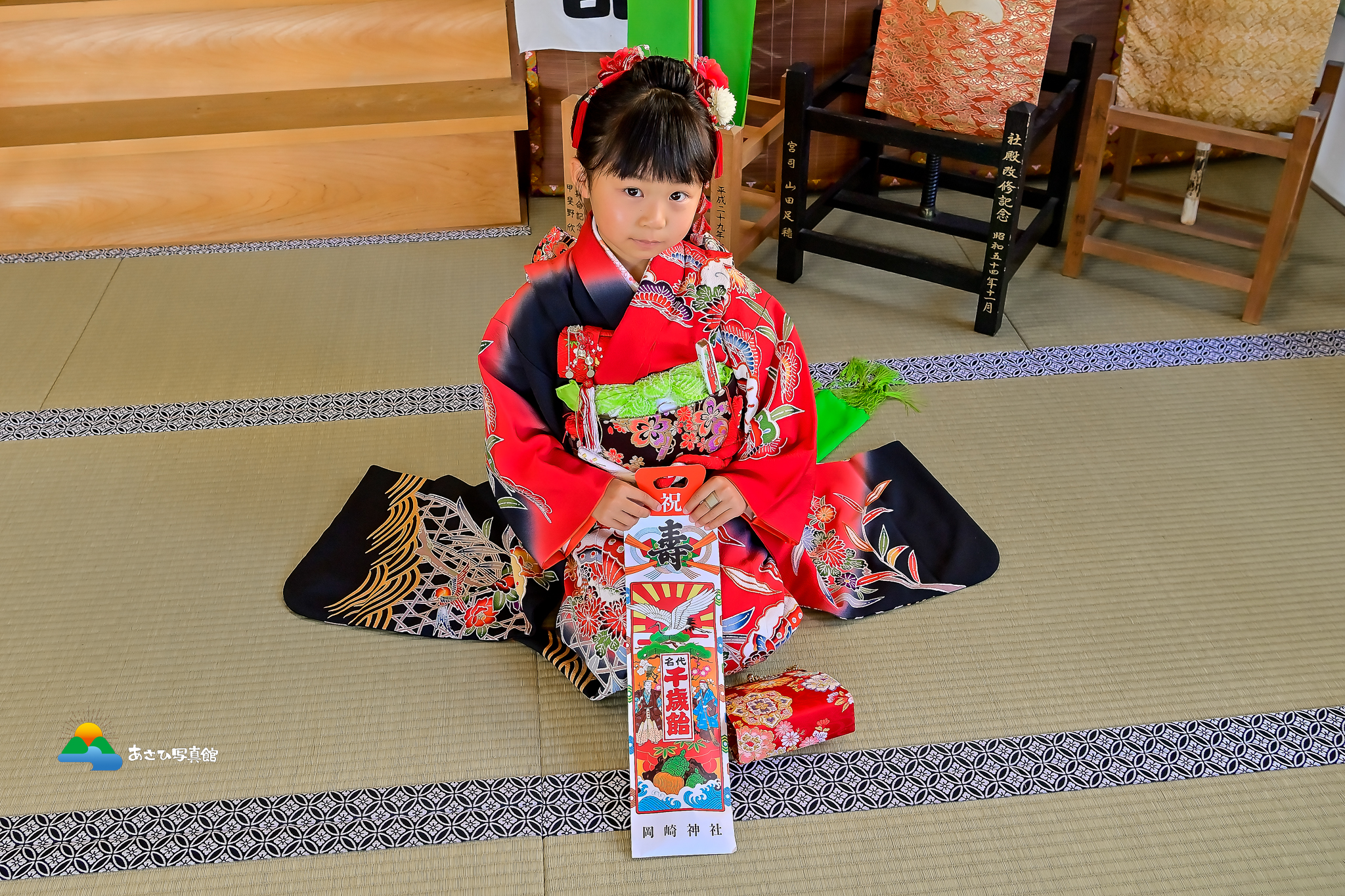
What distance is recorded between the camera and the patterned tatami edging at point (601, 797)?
5.24 ft

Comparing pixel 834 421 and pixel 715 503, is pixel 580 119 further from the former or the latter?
pixel 834 421

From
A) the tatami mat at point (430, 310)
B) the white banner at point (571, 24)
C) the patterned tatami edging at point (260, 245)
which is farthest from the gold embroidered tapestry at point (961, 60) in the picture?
the patterned tatami edging at point (260, 245)

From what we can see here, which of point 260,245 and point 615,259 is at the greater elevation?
point 615,259

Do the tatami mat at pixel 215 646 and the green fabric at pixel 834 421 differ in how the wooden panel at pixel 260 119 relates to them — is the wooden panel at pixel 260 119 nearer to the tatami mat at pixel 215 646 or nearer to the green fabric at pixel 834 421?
the tatami mat at pixel 215 646

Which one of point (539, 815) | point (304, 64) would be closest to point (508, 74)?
point (304, 64)

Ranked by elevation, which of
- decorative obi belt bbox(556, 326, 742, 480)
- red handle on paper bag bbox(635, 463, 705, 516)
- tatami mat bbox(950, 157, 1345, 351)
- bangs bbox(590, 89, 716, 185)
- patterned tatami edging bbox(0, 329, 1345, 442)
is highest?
bangs bbox(590, 89, 716, 185)

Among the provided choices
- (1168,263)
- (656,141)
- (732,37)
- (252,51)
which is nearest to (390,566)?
(656,141)

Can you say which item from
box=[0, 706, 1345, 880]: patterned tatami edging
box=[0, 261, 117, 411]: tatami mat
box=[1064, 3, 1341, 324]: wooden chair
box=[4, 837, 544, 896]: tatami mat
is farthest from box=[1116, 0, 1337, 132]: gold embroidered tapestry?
box=[0, 261, 117, 411]: tatami mat

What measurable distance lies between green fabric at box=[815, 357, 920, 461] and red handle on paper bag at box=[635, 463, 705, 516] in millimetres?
673

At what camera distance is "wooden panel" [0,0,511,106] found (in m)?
3.17

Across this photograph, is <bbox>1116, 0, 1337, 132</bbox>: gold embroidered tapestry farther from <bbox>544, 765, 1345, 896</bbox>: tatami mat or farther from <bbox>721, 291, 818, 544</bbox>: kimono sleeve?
<bbox>544, 765, 1345, 896</bbox>: tatami mat

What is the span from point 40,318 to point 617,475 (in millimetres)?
2006

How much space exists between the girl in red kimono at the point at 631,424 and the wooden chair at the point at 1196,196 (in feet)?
4.31

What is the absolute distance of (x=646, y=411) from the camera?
170 cm
